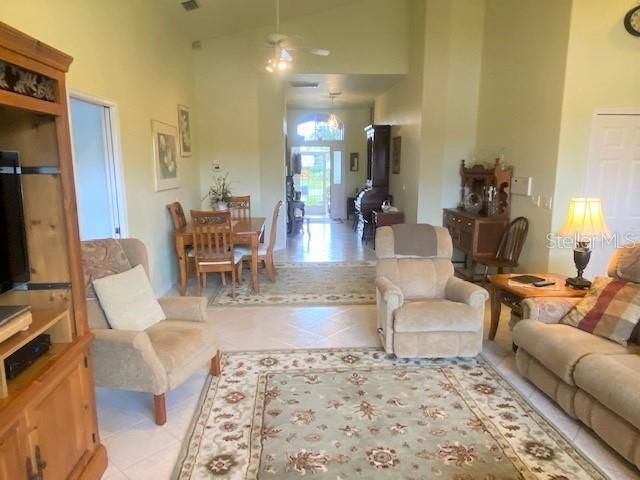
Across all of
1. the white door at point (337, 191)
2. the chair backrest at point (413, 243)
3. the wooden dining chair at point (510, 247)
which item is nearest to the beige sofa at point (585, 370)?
the chair backrest at point (413, 243)

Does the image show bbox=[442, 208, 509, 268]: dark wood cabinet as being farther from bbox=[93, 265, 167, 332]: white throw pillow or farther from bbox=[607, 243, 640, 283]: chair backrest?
bbox=[93, 265, 167, 332]: white throw pillow

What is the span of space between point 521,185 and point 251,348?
12.2 feet

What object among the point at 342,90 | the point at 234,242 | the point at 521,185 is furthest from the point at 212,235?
the point at 342,90

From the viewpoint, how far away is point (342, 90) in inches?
352

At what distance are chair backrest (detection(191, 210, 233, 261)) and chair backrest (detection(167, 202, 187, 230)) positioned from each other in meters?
0.48

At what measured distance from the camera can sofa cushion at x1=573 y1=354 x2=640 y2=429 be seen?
2.09 m

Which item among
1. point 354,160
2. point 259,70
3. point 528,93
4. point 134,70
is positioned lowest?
point 354,160

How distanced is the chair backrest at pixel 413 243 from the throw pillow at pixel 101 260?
208 centimetres

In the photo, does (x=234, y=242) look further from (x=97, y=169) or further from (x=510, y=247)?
(x=510, y=247)

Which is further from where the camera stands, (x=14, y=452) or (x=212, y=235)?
(x=212, y=235)

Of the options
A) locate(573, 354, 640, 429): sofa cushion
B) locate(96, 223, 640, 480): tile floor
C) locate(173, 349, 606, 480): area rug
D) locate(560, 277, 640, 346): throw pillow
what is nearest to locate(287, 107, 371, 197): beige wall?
locate(96, 223, 640, 480): tile floor

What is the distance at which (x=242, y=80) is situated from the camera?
6.96m

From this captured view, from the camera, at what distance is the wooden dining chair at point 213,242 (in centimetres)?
480

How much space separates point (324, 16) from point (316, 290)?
4522mm
